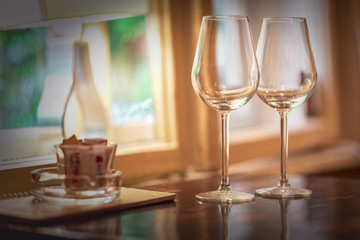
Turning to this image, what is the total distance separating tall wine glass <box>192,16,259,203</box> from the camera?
0.96 meters

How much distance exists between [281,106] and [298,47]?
10 cm

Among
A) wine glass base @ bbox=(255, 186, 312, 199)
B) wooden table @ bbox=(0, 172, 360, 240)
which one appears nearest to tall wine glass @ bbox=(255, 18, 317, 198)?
wine glass base @ bbox=(255, 186, 312, 199)

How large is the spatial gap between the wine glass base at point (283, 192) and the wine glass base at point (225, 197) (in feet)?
0.12

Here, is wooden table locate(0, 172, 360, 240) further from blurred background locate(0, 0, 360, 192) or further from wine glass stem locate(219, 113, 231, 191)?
blurred background locate(0, 0, 360, 192)

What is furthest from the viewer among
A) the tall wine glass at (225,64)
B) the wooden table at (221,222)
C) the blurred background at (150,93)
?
the blurred background at (150,93)

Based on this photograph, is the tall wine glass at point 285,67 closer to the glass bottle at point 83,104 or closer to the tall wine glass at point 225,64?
the tall wine glass at point 225,64

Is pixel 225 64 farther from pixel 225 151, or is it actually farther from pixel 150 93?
pixel 150 93

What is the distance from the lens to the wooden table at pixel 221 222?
2.43ft

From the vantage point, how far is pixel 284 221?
32.3 inches

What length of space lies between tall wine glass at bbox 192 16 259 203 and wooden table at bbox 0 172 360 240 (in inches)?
3.1

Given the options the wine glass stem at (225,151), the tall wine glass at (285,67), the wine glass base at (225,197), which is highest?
the tall wine glass at (285,67)

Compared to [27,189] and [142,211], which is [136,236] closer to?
[142,211]

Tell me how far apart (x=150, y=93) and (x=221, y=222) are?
833mm

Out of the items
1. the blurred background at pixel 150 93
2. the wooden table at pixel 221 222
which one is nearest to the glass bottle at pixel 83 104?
the blurred background at pixel 150 93
